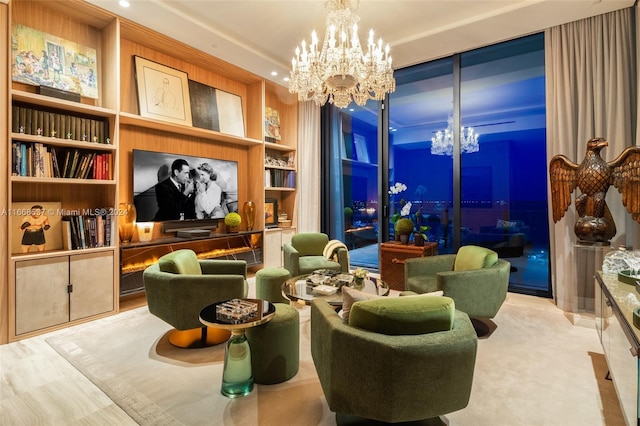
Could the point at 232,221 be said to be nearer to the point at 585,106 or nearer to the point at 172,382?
the point at 172,382

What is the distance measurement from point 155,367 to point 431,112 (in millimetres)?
4617

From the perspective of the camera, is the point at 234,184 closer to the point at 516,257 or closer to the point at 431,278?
the point at 431,278

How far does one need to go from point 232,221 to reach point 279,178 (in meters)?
1.25

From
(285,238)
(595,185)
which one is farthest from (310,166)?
(595,185)

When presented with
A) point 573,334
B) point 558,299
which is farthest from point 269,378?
point 558,299

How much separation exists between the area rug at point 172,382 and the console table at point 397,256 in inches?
74.8

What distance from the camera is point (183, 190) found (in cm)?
431

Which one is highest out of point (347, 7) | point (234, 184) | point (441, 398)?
point (347, 7)

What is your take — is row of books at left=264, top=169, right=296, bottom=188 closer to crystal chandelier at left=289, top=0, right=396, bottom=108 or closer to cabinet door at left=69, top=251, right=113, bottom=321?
crystal chandelier at left=289, top=0, right=396, bottom=108

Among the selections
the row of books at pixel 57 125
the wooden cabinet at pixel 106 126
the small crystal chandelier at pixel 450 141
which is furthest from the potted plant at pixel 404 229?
the row of books at pixel 57 125

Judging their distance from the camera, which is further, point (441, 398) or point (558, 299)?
point (558, 299)

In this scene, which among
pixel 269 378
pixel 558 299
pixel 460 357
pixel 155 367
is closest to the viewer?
pixel 460 357

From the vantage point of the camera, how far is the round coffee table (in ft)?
8.58

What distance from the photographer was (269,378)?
214cm
